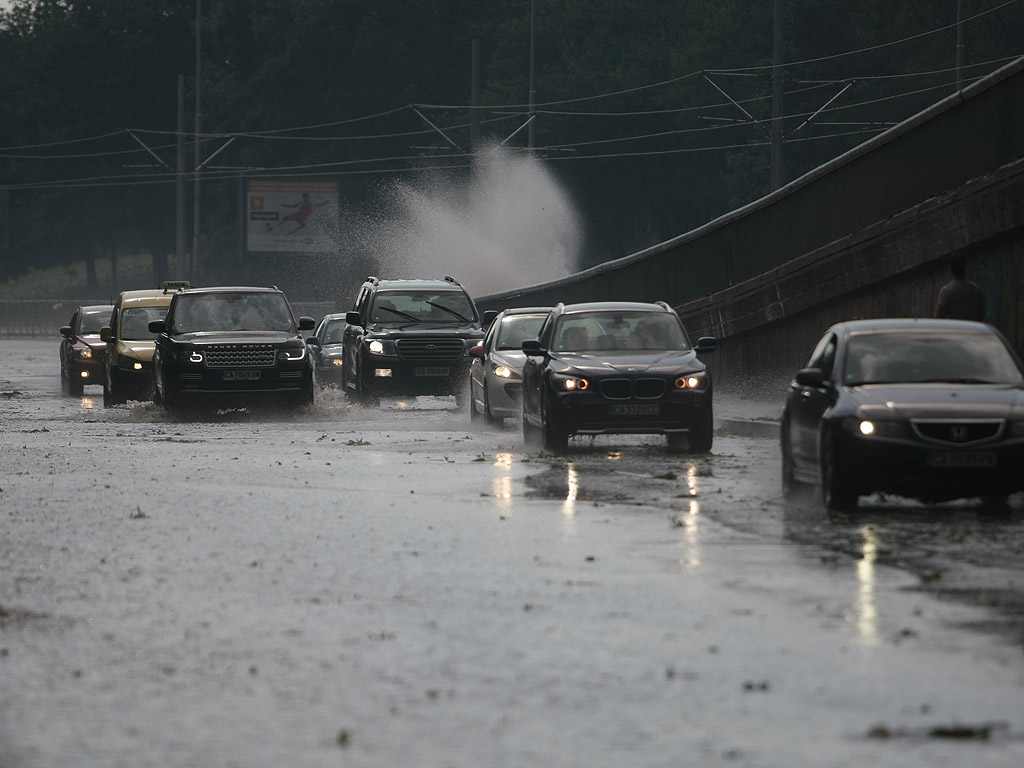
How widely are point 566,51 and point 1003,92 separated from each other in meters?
76.9

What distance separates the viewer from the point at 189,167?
107625 mm

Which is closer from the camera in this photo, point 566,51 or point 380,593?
point 380,593

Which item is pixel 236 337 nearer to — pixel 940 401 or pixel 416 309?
pixel 416 309

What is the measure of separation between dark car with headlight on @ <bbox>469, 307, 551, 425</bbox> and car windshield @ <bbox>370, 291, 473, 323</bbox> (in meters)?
4.59

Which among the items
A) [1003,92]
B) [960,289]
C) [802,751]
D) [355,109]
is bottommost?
[802,751]

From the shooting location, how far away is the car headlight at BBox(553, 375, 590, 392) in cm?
2038

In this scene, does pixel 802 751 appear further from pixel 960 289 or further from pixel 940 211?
pixel 940 211

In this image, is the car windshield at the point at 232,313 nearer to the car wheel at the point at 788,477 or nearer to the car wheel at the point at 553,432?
the car wheel at the point at 553,432

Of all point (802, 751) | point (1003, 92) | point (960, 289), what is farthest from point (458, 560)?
point (1003, 92)

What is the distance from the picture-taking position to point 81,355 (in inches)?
1473

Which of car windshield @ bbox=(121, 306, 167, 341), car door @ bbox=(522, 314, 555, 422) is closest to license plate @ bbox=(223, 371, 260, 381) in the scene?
car windshield @ bbox=(121, 306, 167, 341)

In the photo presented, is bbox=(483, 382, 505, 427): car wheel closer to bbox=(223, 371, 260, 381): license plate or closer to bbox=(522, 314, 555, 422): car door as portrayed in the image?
bbox=(522, 314, 555, 422): car door

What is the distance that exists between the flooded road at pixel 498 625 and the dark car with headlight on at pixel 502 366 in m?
7.67

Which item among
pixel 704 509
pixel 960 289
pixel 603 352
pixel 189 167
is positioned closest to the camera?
pixel 704 509
